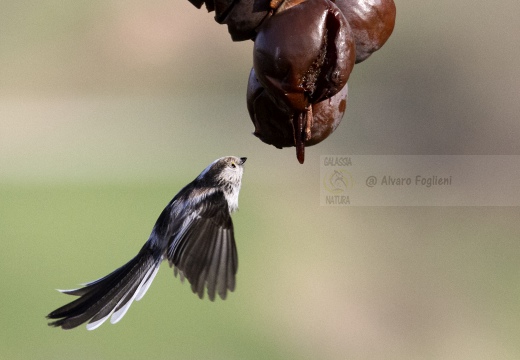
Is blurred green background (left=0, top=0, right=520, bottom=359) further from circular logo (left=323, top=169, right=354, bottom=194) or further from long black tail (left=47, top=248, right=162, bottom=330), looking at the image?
long black tail (left=47, top=248, right=162, bottom=330)

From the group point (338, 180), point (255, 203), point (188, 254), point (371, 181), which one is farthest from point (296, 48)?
point (255, 203)

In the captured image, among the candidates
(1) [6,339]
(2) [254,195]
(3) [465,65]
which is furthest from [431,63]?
(1) [6,339]

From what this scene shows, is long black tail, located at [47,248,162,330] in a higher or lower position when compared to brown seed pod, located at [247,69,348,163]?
lower

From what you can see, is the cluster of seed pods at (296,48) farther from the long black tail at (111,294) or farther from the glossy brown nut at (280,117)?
the long black tail at (111,294)

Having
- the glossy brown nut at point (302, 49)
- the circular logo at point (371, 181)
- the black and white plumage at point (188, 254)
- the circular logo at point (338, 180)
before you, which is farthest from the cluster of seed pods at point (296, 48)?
the circular logo at point (371, 181)

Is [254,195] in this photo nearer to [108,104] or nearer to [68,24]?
Answer: [108,104]

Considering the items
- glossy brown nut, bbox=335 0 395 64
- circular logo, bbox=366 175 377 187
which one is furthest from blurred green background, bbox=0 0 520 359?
glossy brown nut, bbox=335 0 395 64
